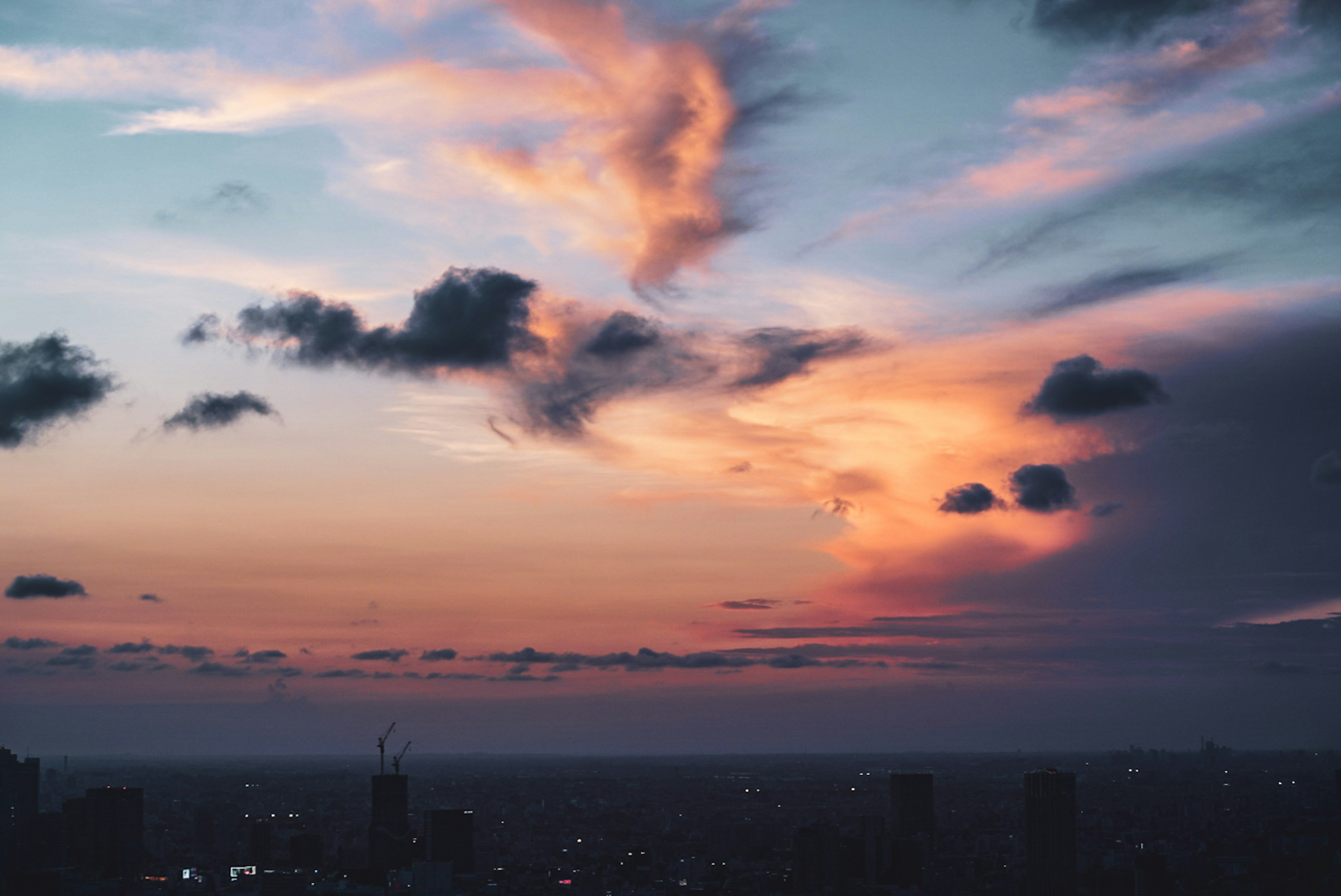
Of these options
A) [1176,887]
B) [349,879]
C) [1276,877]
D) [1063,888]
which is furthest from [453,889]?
[1276,877]

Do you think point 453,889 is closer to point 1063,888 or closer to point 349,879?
point 349,879

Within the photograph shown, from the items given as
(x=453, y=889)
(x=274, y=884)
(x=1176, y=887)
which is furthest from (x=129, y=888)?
(x=1176, y=887)

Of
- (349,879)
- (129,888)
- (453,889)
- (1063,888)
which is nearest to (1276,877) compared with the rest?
(1063,888)

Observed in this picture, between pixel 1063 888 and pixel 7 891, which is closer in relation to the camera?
pixel 7 891

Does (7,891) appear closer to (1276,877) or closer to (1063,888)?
(1063,888)

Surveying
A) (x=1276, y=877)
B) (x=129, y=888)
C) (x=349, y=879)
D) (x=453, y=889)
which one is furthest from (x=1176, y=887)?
(x=129, y=888)

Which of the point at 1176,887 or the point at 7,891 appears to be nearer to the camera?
the point at 7,891

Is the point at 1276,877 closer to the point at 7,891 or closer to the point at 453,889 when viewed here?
the point at 453,889
